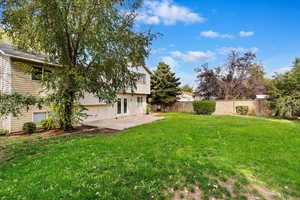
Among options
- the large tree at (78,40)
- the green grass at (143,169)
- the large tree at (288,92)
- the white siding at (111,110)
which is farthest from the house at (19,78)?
the large tree at (288,92)

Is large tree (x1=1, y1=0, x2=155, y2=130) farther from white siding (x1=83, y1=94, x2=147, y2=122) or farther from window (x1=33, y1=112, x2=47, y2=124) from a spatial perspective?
white siding (x1=83, y1=94, x2=147, y2=122)

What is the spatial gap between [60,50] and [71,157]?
18.6 ft

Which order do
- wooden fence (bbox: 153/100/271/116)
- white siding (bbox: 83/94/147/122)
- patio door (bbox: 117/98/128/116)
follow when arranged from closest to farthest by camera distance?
white siding (bbox: 83/94/147/122)
patio door (bbox: 117/98/128/116)
wooden fence (bbox: 153/100/271/116)

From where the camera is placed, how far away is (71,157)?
4289mm

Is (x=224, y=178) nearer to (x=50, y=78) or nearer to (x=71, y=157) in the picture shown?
(x=71, y=157)

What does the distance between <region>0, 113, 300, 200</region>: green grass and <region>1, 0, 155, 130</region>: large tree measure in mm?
3052

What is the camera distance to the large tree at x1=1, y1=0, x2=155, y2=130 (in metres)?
6.66

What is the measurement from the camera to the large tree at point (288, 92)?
12.9 m

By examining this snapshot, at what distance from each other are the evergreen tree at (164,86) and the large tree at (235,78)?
3.83 m

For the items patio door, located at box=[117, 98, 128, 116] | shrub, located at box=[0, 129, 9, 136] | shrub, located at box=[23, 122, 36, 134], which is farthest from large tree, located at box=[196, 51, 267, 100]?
shrub, located at box=[0, 129, 9, 136]

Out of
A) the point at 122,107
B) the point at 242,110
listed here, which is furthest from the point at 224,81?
the point at 122,107

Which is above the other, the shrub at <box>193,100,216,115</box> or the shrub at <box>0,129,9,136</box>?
the shrub at <box>193,100,216,115</box>

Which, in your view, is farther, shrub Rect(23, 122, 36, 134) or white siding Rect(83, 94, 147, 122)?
white siding Rect(83, 94, 147, 122)

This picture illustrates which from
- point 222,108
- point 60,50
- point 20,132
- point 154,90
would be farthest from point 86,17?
point 222,108
